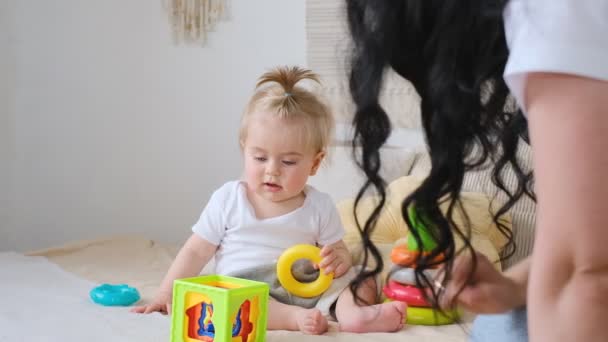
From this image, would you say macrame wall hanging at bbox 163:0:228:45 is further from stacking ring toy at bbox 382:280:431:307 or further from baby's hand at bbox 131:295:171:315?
stacking ring toy at bbox 382:280:431:307

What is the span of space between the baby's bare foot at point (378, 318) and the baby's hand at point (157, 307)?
400mm

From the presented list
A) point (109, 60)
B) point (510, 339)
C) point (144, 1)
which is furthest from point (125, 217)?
point (510, 339)

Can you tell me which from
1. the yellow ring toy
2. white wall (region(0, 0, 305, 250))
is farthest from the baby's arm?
white wall (region(0, 0, 305, 250))

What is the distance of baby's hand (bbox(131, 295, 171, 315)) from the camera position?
1.67 m

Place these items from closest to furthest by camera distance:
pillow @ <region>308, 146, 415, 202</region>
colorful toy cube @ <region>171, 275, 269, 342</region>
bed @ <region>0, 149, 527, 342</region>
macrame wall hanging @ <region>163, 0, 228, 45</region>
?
1. colorful toy cube @ <region>171, 275, 269, 342</region>
2. bed @ <region>0, 149, 527, 342</region>
3. pillow @ <region>308, 146, 415, 202</region>
4. macrame wall hanging @ <region>163, 0, 228, 45</region>

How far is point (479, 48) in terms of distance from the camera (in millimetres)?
638

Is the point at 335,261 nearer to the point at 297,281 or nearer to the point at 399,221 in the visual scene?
the point at 297,281

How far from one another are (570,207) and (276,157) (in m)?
1.28

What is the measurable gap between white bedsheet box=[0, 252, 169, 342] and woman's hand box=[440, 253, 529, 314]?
2.74ft

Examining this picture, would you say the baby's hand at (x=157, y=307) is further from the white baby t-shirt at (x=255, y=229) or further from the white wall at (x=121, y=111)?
the white wall at (x=121, y=111)

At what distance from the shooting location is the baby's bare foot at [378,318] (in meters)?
1.51

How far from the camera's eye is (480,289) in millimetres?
688

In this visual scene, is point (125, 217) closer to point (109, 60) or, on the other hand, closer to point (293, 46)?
point (109, 60)

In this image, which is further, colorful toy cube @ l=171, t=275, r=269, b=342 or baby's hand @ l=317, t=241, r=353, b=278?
baby's hand @ l=317, t=241, r=353, b=278
